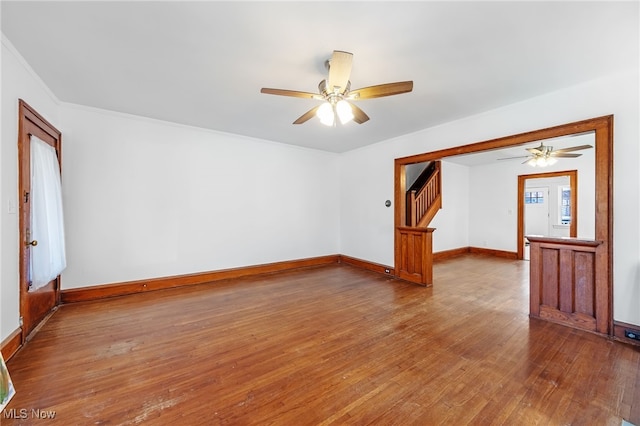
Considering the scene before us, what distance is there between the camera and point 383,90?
2.27 m

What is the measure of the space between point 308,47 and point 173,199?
336cm

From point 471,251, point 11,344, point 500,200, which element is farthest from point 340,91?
point 471,251

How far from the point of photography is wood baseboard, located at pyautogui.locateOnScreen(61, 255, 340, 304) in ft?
11.7

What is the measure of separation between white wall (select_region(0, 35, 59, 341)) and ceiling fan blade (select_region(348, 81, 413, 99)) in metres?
2.96

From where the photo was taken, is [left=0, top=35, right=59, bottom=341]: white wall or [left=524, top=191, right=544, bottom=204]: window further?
[left=524, top=191, right=544, bottom=204]: window

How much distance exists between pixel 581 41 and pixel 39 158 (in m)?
5.26

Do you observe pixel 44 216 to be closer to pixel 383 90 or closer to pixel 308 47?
pixel 308 47

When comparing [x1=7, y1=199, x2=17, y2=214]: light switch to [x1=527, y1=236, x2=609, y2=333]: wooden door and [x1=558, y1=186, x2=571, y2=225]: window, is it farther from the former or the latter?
[x1=558, y1=186, x2=571, y2=225]: window

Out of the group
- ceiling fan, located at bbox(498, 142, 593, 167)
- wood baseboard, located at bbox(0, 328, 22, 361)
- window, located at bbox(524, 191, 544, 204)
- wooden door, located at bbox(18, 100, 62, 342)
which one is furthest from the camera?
window, located at bbox(524, 191, 544, 204)

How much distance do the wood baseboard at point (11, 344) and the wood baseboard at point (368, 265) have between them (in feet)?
16.1

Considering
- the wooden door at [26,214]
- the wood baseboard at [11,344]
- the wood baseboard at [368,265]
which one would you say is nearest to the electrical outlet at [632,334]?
the wood baseboard at [368,265]

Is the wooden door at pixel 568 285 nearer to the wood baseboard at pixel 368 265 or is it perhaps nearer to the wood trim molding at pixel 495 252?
the wood baseboard at pixel 368 265

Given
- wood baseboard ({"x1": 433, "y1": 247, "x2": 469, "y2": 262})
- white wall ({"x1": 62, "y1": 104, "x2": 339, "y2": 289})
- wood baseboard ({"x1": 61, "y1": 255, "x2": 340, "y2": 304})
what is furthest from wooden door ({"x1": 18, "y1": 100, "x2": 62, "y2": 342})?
wood baseboard ({"x1": 433, "y1": 247, "x2": 469, "y2": 262})

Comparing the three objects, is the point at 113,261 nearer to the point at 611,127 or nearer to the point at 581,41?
the point at 581,41
